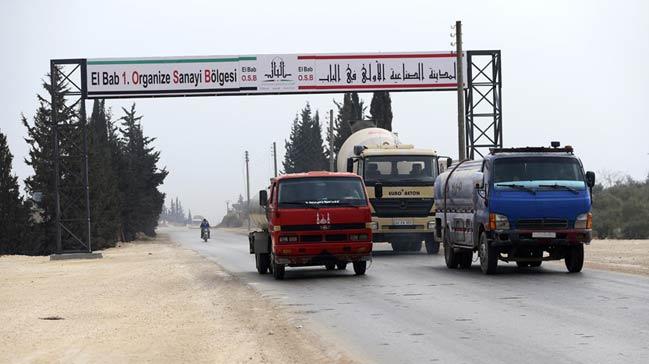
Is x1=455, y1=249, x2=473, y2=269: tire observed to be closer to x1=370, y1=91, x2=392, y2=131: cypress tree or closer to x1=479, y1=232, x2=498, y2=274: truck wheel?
x1=479, y1=232, x2=498, y2=274: truck wheel

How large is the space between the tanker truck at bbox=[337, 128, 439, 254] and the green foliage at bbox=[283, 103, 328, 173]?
9971cm

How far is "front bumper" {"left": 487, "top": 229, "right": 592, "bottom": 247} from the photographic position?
21859 millimetres

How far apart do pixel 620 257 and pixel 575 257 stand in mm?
7461

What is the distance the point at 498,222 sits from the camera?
72.2 ft

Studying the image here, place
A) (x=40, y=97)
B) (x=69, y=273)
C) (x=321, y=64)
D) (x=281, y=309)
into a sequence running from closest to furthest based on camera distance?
1. (x=281, y=309)
2. (x=69, y=273)
3. (x=321, y=64)
4. (x=40, y=97)

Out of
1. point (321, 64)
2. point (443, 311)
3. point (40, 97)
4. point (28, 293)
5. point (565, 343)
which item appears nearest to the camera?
point (565, 343)

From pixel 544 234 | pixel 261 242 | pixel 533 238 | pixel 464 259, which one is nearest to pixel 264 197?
pixel 261 242

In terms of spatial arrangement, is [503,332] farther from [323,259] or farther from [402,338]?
[323,259]

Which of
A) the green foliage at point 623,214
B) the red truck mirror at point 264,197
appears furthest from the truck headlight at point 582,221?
the green foliage at point 623,214

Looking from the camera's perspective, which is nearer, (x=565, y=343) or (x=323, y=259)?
(x=565, y=343)

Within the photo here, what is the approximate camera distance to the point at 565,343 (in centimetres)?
1143

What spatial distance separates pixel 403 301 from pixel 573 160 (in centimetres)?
719

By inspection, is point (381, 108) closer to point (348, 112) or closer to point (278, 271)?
point (348, 112)

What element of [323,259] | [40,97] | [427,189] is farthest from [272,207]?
[40,97]
